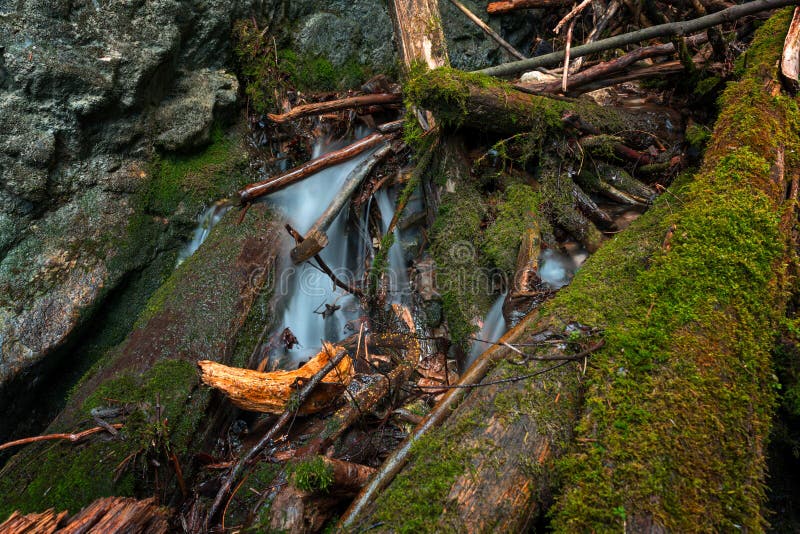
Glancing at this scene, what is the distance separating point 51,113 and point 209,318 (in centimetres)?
226

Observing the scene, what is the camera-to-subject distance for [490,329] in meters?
3.56

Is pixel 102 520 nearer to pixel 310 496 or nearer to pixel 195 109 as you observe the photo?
pixel 310 496

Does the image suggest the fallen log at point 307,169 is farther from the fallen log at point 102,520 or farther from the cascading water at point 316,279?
the fallen log at point 102,520

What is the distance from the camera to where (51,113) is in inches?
153

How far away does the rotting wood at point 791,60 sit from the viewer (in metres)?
3.25

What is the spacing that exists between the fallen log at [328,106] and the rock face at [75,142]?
2.60 feet

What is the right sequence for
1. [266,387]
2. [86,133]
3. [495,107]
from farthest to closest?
[86,133] < [495,107] < [266,387]

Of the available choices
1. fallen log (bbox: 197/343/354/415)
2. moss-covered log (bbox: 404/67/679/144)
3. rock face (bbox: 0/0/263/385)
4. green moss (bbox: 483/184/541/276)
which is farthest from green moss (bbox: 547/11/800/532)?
rock face (bbox: 0/0/263/385)

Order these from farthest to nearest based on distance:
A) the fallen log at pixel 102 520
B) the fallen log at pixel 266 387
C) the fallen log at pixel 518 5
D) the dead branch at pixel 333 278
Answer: the fallen log at pixel 518 5 < the dead branch at pixel 333 278 < the fallen log at pixel 266 387 < the fallen log at pixel 102 520

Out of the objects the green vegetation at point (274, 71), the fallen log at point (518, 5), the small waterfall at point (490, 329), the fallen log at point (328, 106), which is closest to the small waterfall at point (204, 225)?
the fallen log at point (328, 106)

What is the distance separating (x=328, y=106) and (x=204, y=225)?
1.82 metres

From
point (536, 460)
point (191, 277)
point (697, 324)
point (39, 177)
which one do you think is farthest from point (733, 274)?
point (39, 177)

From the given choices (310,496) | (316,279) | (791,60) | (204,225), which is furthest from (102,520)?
(791,60)

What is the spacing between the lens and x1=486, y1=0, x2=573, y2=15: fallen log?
599cm
